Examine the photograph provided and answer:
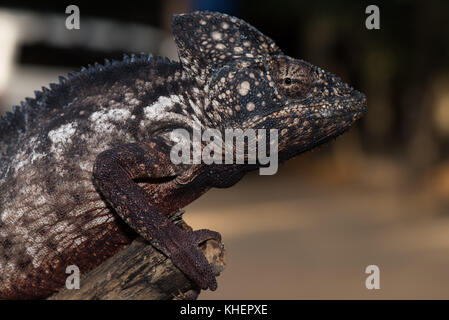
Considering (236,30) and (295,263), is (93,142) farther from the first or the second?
(295,263)

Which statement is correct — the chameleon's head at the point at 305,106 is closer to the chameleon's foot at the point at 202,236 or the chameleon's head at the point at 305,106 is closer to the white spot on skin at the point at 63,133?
the chameleon's foot at the point at 202,236

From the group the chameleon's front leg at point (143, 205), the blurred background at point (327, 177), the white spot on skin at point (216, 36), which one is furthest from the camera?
the blurred background at point (327, 177)

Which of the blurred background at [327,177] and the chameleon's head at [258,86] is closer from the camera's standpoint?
the chameleon's head at [258,86]

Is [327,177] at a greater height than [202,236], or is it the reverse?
[327,177]

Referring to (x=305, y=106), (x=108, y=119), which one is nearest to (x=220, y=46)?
(x=305, y=106)

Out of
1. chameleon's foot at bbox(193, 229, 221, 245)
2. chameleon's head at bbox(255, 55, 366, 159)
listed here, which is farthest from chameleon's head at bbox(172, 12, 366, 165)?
chameleon's foot at bbox(193, 229, 221, 245)

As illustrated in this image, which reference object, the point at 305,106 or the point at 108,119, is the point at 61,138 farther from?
the point at 305,106

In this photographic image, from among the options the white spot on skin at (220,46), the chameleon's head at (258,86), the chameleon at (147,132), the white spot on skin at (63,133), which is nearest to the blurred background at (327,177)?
the chameleon at (147,132)
